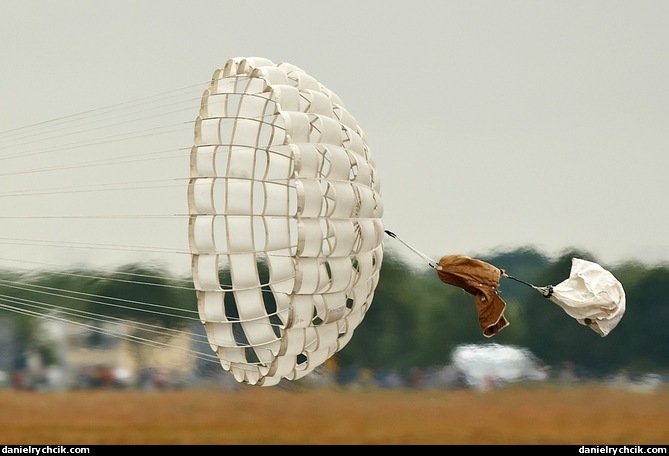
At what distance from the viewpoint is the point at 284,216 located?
7.22 m

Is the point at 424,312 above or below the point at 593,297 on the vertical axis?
below

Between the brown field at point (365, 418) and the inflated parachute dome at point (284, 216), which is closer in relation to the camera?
the inflated parachute dome at point (284, 216)

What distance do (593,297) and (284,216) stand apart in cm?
227

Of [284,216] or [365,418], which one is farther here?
[365,418]

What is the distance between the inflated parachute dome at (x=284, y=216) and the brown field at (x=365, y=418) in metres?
1.96

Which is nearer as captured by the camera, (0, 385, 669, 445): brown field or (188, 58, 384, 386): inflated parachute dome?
(188, 58, 384, 386): inflated parachute dome

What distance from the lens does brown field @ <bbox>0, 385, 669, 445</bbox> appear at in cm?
951

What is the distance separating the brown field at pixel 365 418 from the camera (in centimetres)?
951

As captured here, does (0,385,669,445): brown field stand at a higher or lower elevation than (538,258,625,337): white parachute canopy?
lower

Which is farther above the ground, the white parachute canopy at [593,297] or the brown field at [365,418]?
the white parachute canopy at [593,297]

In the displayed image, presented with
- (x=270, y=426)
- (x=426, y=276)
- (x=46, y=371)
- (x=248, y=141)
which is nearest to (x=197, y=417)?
(x=270, y=426)

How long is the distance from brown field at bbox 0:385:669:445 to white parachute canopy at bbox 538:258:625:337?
7.84 feet

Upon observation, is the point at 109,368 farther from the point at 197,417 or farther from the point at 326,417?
the point at 326,417

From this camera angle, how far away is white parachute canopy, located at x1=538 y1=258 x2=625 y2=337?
7344mm
